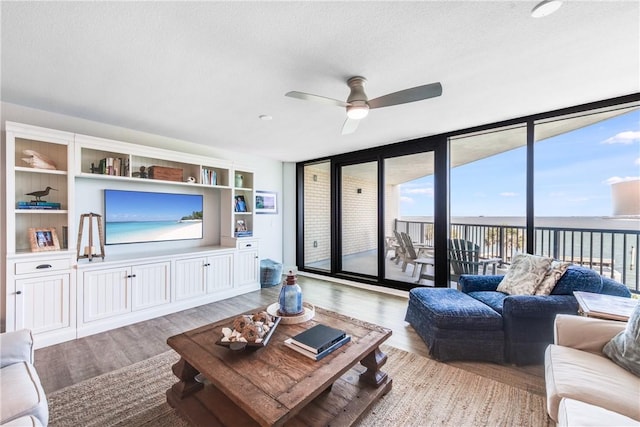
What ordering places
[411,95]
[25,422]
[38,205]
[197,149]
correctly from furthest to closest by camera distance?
[197,149], [38,205], [411,95], [25,422]

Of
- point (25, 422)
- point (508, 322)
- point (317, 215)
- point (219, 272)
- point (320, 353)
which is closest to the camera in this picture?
point (25, 422)

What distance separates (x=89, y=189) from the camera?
10.3ft

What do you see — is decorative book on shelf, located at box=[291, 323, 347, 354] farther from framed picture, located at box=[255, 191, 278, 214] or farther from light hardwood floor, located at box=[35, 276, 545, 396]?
framed picture, located at box=[255, 191, 278, 214]

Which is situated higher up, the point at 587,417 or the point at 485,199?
the point at 485,199

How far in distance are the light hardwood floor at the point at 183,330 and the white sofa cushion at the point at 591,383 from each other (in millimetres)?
603

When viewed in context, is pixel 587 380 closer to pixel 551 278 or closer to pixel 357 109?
pixel 551 278

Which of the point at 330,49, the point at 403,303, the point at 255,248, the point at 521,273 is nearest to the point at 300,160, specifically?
the point at 255,248

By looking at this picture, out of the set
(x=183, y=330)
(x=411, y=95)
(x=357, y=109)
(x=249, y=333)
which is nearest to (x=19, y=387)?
(x=249, y=333)

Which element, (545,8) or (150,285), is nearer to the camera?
(545,8)

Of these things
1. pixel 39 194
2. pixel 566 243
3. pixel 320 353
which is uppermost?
pixel 39 194

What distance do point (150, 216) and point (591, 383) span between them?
171 inches

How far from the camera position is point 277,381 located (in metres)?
1.31

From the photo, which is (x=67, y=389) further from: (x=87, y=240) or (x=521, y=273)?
(x=521, y=273)

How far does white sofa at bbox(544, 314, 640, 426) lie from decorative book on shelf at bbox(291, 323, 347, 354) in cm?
107
